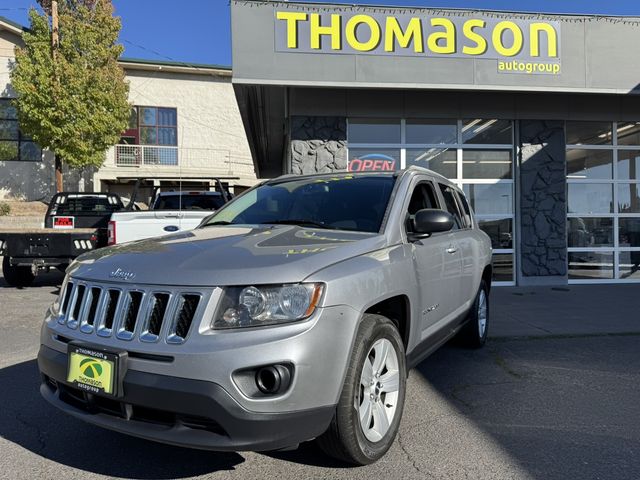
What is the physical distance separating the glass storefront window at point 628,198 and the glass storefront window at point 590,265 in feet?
3.53

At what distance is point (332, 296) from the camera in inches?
99.3

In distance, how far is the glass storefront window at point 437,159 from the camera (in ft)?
33.9

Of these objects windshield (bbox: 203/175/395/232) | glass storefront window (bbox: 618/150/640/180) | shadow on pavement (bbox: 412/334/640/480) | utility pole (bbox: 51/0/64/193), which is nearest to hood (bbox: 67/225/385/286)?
windshield (bbox: 203/175/395/232)

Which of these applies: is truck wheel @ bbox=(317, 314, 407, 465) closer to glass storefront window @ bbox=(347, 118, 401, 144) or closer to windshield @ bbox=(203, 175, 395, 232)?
windshield @ bbox=(203, 175, 395, 232)

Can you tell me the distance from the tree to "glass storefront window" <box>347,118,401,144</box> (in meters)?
15.2

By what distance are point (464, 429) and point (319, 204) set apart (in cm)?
190

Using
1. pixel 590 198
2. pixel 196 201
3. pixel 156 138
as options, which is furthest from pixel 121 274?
pixel 156 138

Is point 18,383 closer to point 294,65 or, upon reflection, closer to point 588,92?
point 294,65

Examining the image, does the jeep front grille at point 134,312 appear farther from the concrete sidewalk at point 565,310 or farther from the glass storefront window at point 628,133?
the glass storefront window at point 628,133

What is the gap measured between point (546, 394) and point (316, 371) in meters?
2.64

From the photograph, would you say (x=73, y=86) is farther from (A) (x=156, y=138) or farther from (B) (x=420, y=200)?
(B) (x=420, y=200)

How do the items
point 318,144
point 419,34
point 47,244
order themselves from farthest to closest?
point 318,144
point 419,34
point 47,244

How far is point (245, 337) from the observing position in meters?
2.33

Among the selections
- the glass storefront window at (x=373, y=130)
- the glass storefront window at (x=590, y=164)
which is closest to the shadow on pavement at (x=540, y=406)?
the glass storefront window at (x=373, y=130)
